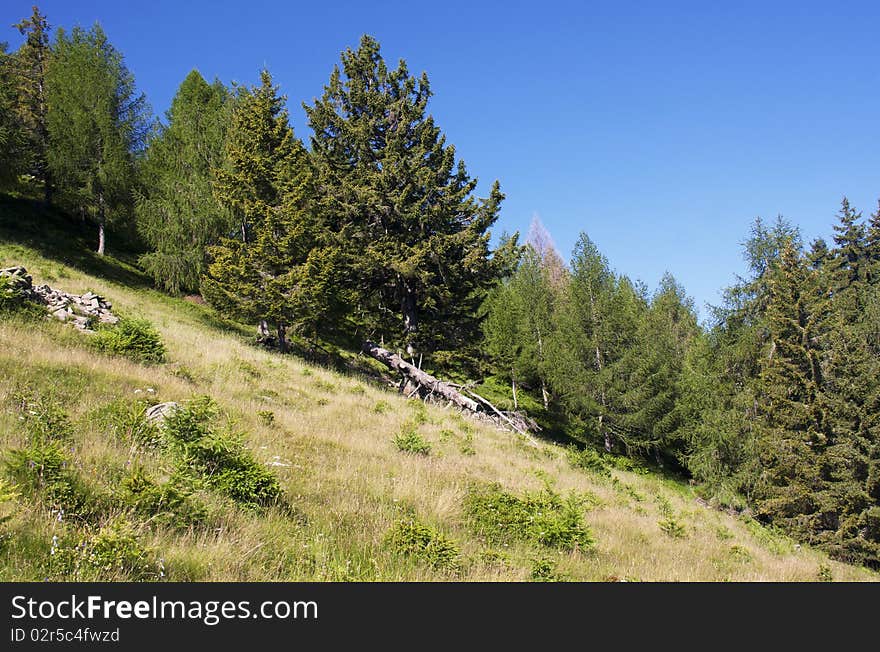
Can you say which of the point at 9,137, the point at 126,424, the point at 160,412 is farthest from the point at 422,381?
the point at 9,137

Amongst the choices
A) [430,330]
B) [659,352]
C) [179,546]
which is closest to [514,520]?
[179,546]

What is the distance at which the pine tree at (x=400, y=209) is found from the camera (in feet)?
72.2

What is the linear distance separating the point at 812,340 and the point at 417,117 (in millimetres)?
23310

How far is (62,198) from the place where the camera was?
28172 millimetres

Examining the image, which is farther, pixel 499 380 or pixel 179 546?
pixel 499 380

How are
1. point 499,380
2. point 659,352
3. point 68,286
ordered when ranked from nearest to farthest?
point 68,286 < point 659,352 < point 499,380

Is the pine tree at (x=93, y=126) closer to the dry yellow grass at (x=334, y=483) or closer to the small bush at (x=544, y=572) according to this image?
the dry yellow grass at (x=334, y=483)

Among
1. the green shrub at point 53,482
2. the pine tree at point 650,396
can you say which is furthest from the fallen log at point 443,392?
the green shrub at point 53,482

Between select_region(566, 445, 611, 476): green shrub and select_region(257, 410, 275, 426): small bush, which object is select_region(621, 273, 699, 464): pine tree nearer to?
select_region(566, 445, 611, 476): green shrub

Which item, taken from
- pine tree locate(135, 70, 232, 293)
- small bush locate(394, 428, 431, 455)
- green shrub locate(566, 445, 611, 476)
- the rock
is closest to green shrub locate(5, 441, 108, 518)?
the rock

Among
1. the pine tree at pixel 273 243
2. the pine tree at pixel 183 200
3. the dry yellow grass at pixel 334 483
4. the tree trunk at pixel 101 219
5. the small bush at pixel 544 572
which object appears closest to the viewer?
the dry yellow grass at pixel 334 483

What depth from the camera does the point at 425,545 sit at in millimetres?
5043

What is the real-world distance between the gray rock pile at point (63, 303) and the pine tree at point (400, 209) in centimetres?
1045

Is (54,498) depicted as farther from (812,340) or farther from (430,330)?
(812,340)
